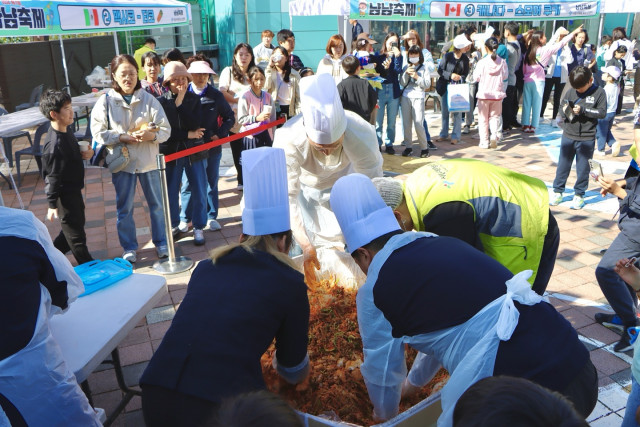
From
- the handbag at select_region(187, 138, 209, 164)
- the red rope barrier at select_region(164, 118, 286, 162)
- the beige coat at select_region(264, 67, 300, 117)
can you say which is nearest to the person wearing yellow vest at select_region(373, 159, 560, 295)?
the red rope barrier at select_region(164, 118, 286, 162)

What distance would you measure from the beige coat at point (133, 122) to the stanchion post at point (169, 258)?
0.49 feet

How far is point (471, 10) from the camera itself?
9359mm

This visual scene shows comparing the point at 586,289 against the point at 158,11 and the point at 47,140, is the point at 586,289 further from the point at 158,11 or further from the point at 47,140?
the point at 158,11

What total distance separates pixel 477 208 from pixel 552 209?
13.1 ft

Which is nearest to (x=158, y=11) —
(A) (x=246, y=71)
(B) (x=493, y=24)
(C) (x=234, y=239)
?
(A) (x=246, y=71)

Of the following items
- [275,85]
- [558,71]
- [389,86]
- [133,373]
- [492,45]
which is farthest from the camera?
[558,71]

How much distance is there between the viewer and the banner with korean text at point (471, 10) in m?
8.54

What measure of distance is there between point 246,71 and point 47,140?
9.23 feet

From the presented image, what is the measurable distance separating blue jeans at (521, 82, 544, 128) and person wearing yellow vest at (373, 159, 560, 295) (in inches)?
297

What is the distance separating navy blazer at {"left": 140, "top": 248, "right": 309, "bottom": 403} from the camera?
1742mm

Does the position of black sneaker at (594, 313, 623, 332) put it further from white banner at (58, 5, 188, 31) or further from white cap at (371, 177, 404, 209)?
white banner at (58, 5, 188, 31)

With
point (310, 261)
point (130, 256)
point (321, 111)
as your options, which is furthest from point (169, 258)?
point (321, 111)

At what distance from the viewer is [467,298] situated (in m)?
1.85

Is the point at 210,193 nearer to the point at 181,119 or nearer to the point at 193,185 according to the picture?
the point at 193,185
